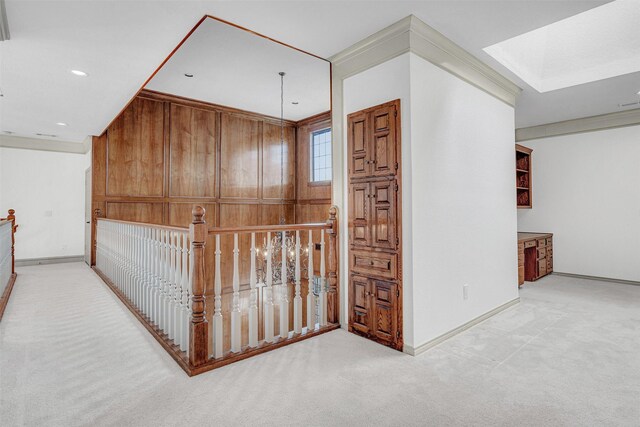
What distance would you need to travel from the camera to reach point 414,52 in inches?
105

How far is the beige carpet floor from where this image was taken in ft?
6.01

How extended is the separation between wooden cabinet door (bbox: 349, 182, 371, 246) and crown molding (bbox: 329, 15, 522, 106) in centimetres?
109

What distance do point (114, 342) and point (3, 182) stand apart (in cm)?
579

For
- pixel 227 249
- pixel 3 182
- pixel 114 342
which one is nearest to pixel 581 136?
pixel 227 249

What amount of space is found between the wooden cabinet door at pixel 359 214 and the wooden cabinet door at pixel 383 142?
0.67 ft

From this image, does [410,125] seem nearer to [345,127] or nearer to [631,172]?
[345,127]

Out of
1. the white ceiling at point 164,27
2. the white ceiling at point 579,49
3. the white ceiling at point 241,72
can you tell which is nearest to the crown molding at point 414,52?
the white ceiling at point 164,27

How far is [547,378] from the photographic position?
7.44 feet

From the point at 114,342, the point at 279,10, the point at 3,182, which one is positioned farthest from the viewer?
the point at 3,182

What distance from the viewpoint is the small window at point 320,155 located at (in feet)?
22.4

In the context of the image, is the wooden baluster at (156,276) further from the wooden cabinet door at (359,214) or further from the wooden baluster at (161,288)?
the wooden cabinet door at (359,214)

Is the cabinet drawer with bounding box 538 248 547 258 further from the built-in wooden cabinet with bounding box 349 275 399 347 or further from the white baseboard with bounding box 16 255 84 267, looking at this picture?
the white baseboard with bounding box 16 255 84 267

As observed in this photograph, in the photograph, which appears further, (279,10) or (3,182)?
(3,182)

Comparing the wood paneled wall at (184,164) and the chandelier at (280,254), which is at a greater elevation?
the wood paneled wall at (184,164)
